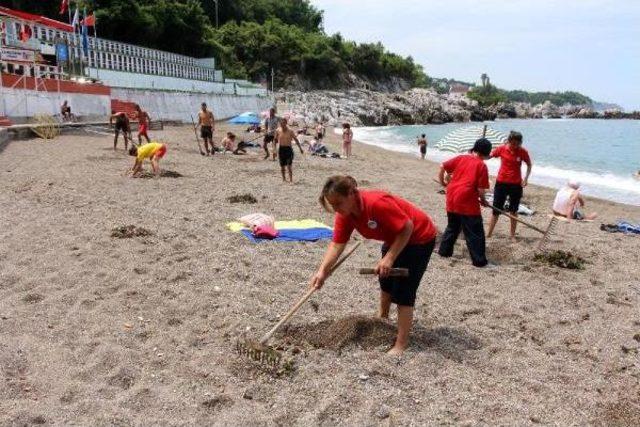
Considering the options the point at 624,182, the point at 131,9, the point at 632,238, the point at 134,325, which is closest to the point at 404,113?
the point at 131,9

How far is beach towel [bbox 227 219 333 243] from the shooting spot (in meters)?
8.09

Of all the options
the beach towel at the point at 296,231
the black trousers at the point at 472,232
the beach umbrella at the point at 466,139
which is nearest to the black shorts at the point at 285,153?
the beach umbrella at the point at 466,139

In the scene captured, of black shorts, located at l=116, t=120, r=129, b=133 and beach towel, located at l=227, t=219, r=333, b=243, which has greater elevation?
black shorts, located at l=116, t=120, r=129, b=133

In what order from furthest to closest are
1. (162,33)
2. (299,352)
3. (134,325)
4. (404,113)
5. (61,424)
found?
(404,113)
(162,33)
(134,325)
(299,352)
(61,424)

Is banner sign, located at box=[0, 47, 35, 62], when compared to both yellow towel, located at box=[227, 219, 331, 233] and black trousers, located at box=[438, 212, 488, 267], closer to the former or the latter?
yellow towel, located at box=[227, 219, 331, 233]

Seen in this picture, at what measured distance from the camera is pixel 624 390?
4.27 m

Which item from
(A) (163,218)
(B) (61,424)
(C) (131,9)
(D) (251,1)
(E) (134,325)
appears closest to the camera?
(B) (61,424)

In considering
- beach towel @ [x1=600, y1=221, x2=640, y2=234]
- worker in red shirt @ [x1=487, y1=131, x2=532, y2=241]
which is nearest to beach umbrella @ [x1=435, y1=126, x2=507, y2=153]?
beach towel @ [x1=600, y1=221, x2=640, y2=234]

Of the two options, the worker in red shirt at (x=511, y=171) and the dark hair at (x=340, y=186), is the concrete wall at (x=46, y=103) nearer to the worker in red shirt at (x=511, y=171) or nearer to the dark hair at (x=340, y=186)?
the worker in red shirt at (x=511, y=171)

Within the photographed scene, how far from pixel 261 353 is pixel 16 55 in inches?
1113

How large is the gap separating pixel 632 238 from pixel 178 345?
28.4 ft

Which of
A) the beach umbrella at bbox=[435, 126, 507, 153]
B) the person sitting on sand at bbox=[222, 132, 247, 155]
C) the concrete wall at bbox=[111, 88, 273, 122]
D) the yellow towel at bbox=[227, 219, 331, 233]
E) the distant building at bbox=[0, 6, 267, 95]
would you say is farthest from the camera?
the concrete wall at bbox=[111, 88, 273, 122]

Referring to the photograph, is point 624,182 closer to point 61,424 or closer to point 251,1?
point 61,424

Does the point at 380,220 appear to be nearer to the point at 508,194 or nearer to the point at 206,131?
the point at 508,194
